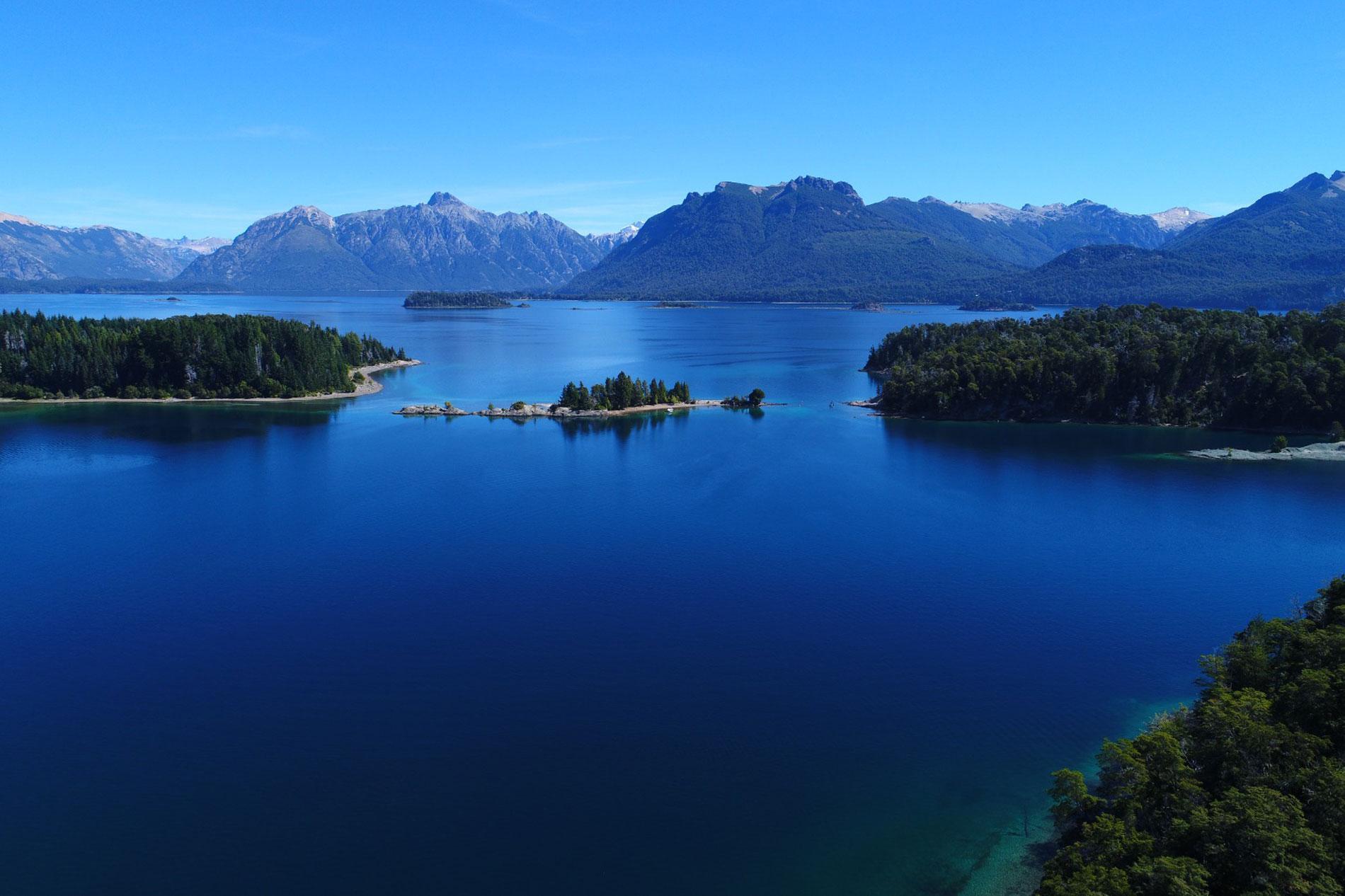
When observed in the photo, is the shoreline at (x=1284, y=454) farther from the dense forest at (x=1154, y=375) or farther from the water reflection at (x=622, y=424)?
the water reflection at (x=622, y=424)

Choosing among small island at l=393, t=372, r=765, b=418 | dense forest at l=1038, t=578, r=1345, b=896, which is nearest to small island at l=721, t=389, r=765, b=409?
small island at l=393, t=372, r=765, b=418

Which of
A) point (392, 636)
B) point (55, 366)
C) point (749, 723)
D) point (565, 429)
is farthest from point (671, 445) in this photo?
point (55, 366)

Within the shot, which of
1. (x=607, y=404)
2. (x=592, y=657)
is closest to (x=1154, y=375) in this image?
(x=607, y=404)

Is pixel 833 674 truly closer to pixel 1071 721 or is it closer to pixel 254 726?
pixel 1071 721

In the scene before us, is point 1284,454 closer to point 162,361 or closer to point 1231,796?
point 1231,796

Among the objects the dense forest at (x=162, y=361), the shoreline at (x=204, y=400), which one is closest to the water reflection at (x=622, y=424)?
the shoreline at (x=204, y=400)
